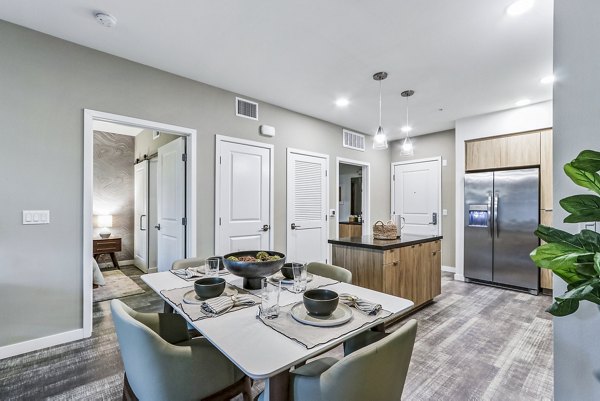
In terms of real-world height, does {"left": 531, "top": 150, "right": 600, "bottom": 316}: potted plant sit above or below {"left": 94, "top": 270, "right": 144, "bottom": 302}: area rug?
above

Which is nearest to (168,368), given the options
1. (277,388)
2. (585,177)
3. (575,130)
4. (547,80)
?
(277,388)

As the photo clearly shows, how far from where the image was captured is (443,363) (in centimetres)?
225

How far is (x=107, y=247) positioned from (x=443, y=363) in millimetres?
5388

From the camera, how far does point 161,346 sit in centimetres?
112

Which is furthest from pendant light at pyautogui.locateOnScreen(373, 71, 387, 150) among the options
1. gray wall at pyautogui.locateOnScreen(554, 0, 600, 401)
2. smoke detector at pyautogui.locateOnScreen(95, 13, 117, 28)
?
smoke detector at pyautogui.locateOnScreen(95, 13, 117, 28)

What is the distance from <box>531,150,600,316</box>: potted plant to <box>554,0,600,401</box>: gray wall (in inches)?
20.5

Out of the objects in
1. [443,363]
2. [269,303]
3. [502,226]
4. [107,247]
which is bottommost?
[443,363]

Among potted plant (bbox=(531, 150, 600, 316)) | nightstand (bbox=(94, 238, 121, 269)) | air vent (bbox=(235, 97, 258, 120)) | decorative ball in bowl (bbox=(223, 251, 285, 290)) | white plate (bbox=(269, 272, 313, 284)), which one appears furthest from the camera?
nightstand (bbox=(94, 238, 121, 269))

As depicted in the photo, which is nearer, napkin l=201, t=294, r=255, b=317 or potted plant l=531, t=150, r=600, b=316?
potted plant l=531, t=150, r=600, b=316

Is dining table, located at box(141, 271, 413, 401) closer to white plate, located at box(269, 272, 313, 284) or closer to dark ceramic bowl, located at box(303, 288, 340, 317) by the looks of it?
dark ceramic bowl, located at box(303, 288, 340, 317)

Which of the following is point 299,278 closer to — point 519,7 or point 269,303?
point 269,303

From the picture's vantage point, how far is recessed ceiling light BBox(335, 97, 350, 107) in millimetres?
3848

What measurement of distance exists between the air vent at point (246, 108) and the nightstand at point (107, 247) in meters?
3.49

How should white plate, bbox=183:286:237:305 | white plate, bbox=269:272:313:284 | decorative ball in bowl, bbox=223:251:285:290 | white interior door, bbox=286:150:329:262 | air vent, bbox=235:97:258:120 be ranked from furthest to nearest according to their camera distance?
white interior door, bbox=286:150:329:262 → air vent, bbox=235:97:258:120 → white plate, bbox=269:272:313:284 → decorative ball in bowl, bbox=223:251:285:290 → white plate, bbox=183:286:237:305
